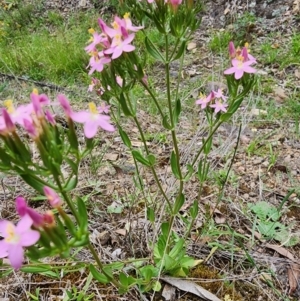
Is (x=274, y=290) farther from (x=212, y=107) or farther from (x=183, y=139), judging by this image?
(x=183, y=139)

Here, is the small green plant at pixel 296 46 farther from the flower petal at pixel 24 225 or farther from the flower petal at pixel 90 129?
the flower petal at pixel 24 225

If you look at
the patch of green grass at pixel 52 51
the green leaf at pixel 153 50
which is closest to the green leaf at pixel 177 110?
the green leaf at pixel 153 50

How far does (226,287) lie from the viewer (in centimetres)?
169

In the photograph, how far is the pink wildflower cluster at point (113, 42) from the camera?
134 cm

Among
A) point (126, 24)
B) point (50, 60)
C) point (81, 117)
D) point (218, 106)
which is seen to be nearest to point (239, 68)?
point (218, 106)

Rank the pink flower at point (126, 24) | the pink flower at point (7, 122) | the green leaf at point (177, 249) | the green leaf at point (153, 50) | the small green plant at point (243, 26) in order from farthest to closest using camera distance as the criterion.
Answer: the small green plant at point (243, 26) → the green leaf at point (177, 249) → the green leaf at point (153, 50) → the pink flower at point (126, 24) → the pink flower at point (7, 122)

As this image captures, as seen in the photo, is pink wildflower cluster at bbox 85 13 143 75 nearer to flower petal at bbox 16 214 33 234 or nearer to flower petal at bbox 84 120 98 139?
flower petal at bbox 84 120 98 139

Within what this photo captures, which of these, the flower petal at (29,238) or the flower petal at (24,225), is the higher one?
the flower petal at (24,225)

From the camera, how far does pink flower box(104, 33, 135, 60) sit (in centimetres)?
132

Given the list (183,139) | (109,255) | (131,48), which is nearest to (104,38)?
(131,48)

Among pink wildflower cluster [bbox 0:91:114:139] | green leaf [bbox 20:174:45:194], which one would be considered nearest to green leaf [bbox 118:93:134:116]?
pink wildflower cluster [bbox 0:91:114:139]

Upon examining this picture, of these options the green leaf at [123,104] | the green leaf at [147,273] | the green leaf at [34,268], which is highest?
the green leaf at [123,104]

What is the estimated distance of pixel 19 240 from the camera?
0.90 metres

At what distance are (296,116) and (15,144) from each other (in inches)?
88.7
